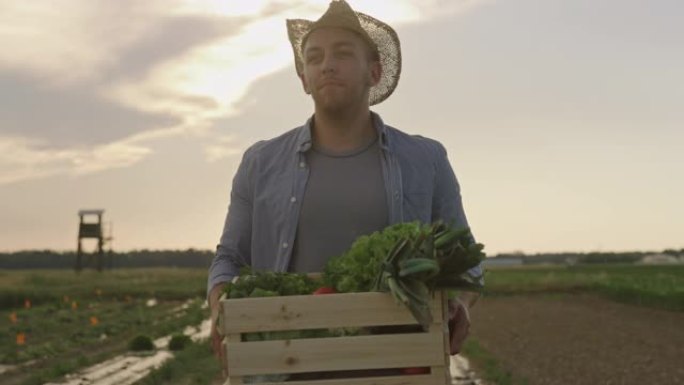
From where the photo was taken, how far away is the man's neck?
14.7ft

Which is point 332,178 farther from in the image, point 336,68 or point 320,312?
point 320,312

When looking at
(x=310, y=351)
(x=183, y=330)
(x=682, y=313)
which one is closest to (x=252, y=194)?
(x=310, y=351)

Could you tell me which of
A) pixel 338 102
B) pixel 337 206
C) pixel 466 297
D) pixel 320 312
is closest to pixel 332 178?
pixel 337 206

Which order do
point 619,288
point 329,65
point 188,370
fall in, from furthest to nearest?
point 619,288 → point 188,370 → point 329,65

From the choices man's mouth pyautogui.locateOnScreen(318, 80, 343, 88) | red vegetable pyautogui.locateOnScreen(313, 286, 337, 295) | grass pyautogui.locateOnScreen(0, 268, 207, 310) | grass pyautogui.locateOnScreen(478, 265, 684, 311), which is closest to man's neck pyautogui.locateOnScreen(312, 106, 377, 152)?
man's mouth pyautogui.locateOnScreen(318, 80, 343, 88)

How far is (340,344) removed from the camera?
350 cm

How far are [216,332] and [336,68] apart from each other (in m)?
1.16

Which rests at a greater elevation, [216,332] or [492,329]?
[216,332]

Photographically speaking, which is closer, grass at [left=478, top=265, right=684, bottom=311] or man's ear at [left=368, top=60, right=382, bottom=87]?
man's ear at [left=368, top=60, right=382, bottom=87]

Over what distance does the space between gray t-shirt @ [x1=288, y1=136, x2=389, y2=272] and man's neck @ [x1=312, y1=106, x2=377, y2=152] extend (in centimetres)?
5

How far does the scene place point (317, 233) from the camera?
4426 mm

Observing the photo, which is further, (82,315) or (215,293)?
(82,315)

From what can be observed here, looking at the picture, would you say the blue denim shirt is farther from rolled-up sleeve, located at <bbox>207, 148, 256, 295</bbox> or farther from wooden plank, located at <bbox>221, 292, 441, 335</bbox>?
wooden plank, located at <bbox>221, 292, 441, 335</bbox>

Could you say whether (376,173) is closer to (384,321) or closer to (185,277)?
(384,321)
